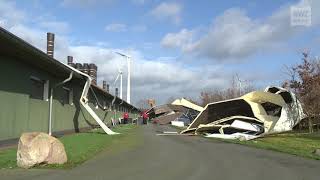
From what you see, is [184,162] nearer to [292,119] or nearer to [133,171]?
[133,171]

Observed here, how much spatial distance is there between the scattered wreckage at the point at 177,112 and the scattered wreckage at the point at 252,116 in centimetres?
633

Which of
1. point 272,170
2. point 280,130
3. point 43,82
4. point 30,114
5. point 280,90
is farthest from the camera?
point 280,90

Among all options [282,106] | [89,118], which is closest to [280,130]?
[282,106]

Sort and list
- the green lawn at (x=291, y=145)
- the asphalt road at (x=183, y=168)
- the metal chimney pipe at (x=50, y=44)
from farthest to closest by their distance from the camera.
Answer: the metal chimney pipe at (x=50, y=44)
the green lawn at (x=291, y=145)
the asphalt road at (x=183, y=168)

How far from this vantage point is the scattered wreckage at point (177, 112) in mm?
53822

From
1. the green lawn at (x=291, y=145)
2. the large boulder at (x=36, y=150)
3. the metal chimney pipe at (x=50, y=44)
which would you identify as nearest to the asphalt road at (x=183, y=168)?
the large boulder at (x=36, y=150)

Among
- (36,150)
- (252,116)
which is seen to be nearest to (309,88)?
(252,116)

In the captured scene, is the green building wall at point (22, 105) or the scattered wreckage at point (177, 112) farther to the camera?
the scattered wreckage at point (177, 112)

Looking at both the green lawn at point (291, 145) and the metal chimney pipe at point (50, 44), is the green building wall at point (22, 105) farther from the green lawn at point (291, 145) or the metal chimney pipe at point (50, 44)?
the green lawn at point (291, 145)

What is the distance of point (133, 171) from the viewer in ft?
43.3

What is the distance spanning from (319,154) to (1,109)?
12.9 m

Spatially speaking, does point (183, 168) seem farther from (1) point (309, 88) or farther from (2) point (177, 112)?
(2) point (177, 112)

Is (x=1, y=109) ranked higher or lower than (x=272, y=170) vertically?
higher

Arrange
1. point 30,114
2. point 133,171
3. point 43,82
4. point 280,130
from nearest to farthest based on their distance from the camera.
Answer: point 133,171 → point 30,114 → point 43,82 → point 280,130
